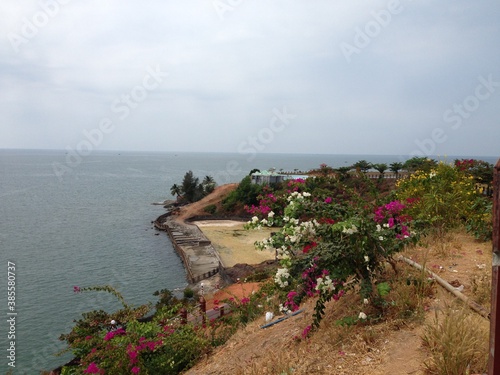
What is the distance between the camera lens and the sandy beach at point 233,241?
28.7 m

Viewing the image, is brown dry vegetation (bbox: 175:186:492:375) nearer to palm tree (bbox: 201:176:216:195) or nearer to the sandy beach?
the sandy beach

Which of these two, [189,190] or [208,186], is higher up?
[208,186]

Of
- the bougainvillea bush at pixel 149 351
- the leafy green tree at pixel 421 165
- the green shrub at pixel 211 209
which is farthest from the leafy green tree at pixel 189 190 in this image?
the bougainvillea bush at pixel 149 351

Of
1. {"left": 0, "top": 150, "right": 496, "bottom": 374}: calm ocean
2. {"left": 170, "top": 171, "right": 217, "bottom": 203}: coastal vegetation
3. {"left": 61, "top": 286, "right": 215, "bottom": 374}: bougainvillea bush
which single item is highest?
{"left": 61, "top": 286, "right": 215, "bottom": 374}: bougainvillea bush

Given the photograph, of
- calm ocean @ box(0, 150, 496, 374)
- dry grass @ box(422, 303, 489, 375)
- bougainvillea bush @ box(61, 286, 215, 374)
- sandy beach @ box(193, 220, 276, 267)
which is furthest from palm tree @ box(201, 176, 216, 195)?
dry grass @ box(422, 303, 489, 375)

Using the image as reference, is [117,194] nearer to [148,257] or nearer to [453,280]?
[148,257]

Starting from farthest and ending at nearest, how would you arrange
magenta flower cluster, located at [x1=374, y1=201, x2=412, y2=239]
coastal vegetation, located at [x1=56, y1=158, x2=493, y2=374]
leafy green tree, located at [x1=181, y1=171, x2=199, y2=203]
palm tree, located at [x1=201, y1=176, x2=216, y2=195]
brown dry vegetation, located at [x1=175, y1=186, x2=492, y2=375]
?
leafy green tree, located at [x1=181, y1=171, x2=199, y2=203], palm tree, located at [x1=201, y1=176, x2=216, y2=195], magenta flower cluster, located at [x1=374, y1=201, x2=412, y2=239], coastal vegetation, located at [x1=56, y1=158, x2=493, y2=374], brown dry vegetation, located at [x1=175, y1=186, x2=492, y2=375]

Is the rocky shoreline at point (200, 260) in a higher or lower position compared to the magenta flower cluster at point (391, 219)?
lower

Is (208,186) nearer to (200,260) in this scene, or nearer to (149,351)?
(200,260)

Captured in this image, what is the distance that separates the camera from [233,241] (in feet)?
114

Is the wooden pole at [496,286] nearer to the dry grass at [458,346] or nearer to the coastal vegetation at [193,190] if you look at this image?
the dry grass at [458,346]

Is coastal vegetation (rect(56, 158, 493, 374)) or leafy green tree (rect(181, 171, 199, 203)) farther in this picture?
leafy green tree (rect(181, 171, 199, 203))

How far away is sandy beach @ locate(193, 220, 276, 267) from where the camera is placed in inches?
1129

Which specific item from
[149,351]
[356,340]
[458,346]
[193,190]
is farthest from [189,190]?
[458,346]
